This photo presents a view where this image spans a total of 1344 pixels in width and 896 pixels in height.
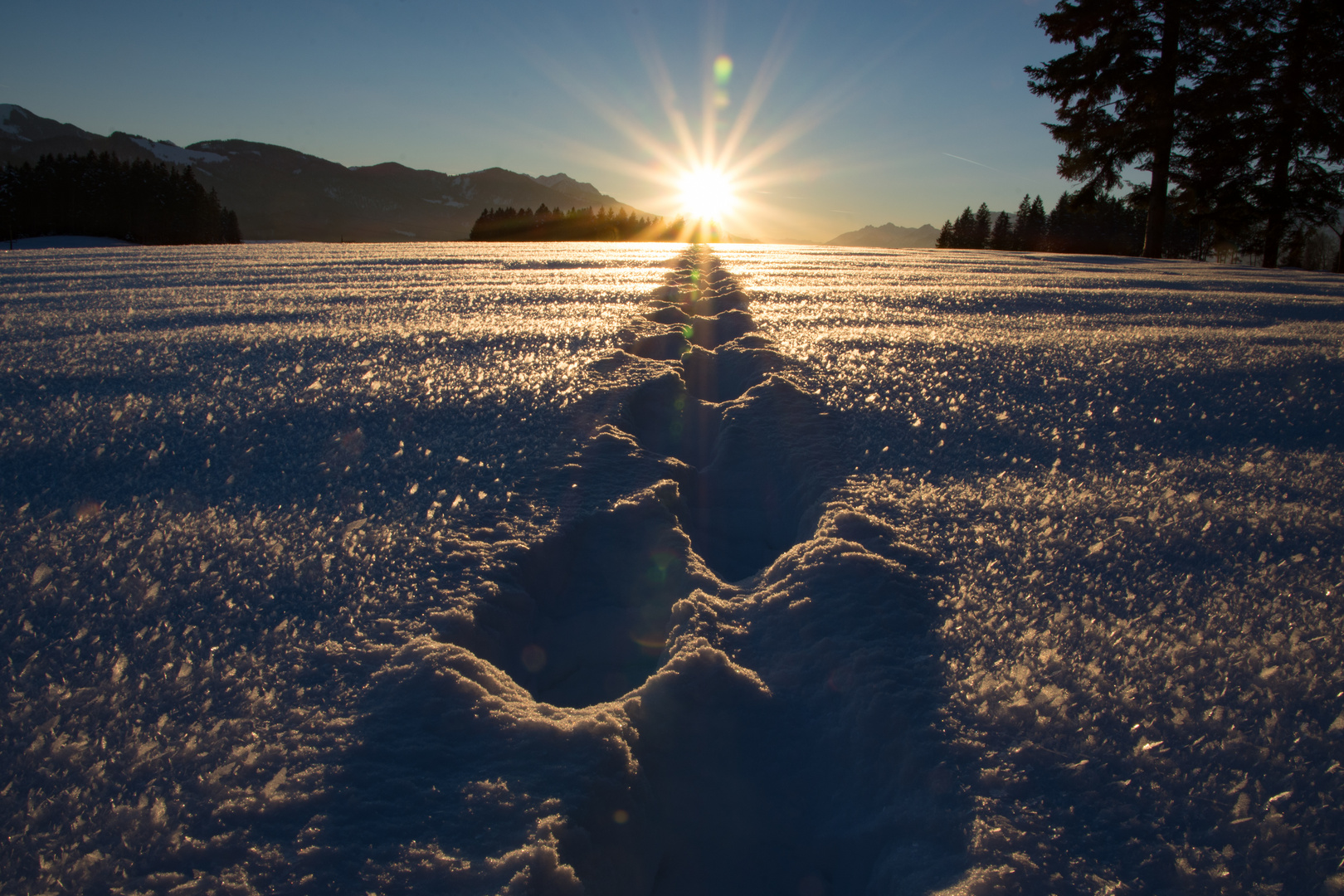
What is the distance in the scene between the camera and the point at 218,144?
19538 cm

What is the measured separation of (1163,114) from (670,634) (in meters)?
15.2

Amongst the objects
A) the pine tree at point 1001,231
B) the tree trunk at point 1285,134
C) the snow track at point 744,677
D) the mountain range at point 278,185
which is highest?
the mountain range at point 278,185

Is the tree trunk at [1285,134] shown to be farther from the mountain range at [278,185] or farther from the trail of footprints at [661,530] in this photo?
the mountain range at [278,185]

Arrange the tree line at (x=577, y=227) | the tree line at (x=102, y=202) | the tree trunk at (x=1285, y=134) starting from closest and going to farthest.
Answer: the tree trunk at (x=1285, y=134)
the tree line at (x=577, y=227)
the tree line at (x=102, y=202)

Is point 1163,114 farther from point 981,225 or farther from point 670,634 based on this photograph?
point 981,225

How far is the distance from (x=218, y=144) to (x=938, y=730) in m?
262

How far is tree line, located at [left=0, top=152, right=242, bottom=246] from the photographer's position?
1393 inches

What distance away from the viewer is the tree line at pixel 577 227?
111ft

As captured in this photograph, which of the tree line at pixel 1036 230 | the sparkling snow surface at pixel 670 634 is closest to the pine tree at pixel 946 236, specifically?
the tree line at pixel 1036 230

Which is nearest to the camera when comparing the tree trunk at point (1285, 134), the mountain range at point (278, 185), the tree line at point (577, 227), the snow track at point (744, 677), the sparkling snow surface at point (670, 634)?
the sparkling snow surface at point (670, 634)

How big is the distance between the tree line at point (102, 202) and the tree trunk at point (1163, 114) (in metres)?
46.8

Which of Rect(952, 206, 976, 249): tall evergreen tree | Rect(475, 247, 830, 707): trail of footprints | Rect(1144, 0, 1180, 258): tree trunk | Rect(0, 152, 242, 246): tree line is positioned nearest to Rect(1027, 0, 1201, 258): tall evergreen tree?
Rect(1144, 0, 1180, 258): tree trunk

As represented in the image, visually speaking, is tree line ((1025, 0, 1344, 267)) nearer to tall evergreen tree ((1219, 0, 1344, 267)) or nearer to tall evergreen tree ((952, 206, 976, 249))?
tall evergreen tree ((1219, 0, 1344, 267))

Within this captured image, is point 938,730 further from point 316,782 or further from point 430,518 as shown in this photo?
point 430,518
